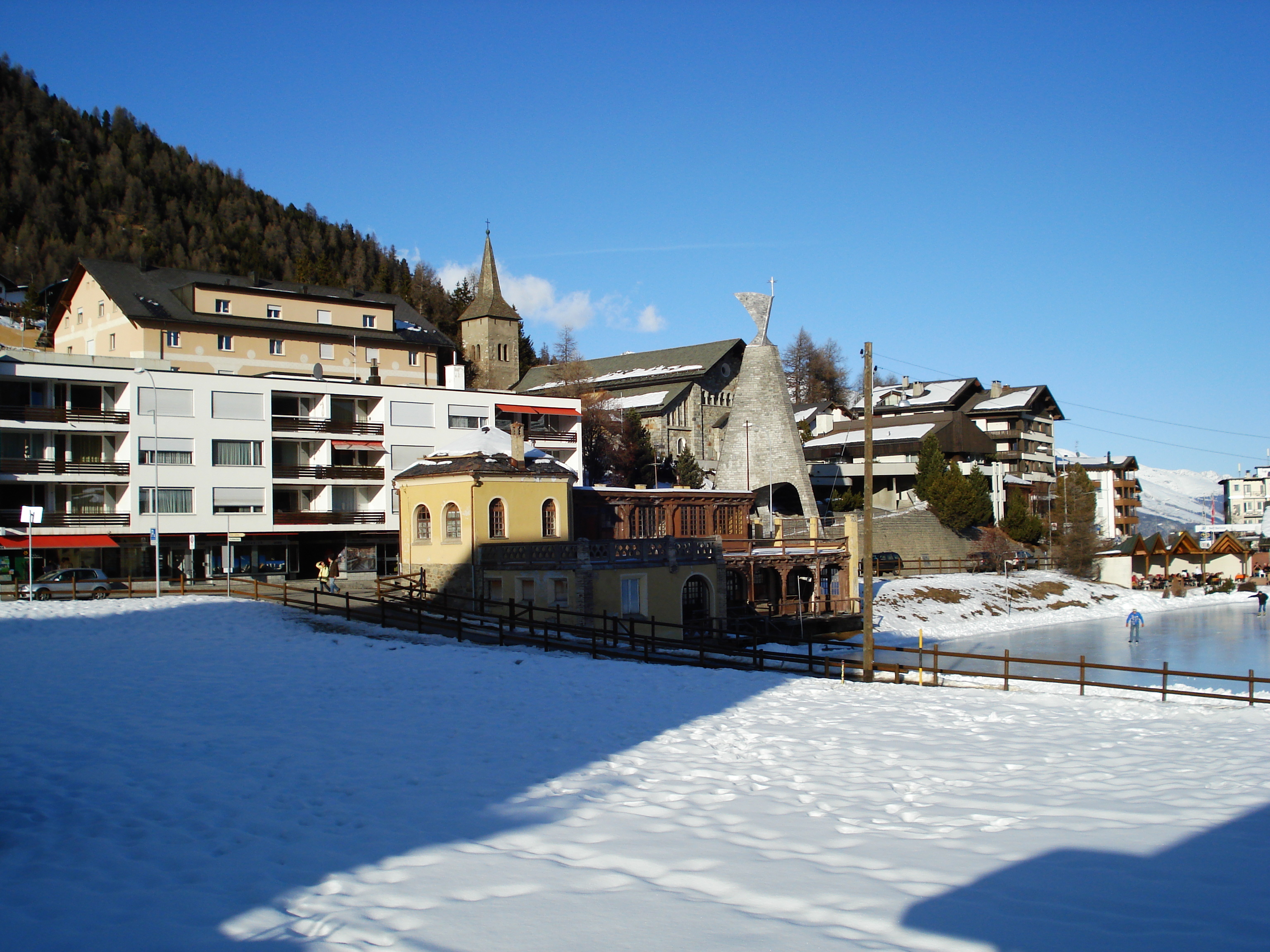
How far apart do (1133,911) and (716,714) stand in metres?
8.88

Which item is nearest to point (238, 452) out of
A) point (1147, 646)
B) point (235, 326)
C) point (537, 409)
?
point (235, 326)

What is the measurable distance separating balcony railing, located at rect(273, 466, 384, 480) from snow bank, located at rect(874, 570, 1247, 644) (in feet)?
83.6

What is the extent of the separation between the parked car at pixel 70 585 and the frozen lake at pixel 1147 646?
1051 inches

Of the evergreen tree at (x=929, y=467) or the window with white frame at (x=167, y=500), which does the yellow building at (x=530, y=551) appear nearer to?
the window with white frame at (x=167, y=500)

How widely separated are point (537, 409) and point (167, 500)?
2011 centimetres

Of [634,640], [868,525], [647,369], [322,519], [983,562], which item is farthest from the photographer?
[647,369]

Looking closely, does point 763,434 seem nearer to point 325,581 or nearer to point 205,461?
point 325,581

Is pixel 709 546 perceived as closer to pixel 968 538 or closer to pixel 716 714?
pixel 716 714

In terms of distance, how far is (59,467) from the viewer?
3978cm

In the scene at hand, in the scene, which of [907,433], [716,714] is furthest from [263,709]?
[907,433]

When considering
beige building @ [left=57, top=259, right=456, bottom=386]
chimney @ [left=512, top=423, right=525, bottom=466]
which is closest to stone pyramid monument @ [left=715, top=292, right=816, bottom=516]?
chimney @ [left=512, top=423, right=525, bottom=466]

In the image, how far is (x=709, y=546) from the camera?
118 feet

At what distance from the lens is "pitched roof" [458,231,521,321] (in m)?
98.6

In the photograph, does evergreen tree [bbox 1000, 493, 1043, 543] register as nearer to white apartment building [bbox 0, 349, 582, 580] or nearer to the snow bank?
the snow bank
